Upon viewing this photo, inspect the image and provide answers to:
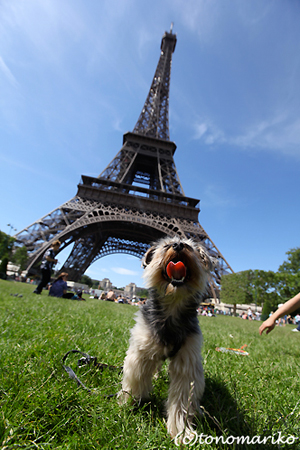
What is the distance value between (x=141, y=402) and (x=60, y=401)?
651 mm

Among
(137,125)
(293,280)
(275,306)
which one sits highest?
(137,125)

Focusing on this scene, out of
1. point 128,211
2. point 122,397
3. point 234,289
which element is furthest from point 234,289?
point 122,397

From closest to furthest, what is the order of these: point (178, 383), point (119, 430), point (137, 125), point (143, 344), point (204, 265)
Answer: point (119, 430) < point (178, 383) < point (143, 344) < point (204, 265) < point (137, 125)

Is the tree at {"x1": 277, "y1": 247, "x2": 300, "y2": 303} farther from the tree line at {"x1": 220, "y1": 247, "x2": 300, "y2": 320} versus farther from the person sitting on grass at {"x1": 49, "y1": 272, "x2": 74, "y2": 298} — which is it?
the person sitting on grass at {"x1": 49, "y1": 272, "x2": 74, "y2": 298}

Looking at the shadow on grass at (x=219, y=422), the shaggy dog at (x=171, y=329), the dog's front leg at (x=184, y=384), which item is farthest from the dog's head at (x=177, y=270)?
the shadow on grass at (x=219, y=422)

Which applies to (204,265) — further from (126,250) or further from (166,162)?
(126,250)

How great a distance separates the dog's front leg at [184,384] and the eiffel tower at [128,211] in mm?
17893

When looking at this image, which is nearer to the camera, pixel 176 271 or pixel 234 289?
pixel 176 271

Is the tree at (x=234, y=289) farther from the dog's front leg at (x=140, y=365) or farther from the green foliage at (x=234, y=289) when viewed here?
the dog's front leg at (x=140, y=365)

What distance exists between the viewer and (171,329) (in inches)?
70.4

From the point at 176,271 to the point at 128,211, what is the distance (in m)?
24.2

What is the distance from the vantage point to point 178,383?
164 centimetres

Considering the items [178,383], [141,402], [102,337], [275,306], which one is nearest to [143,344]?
[178,383]

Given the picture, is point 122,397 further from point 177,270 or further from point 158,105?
point 158,105
